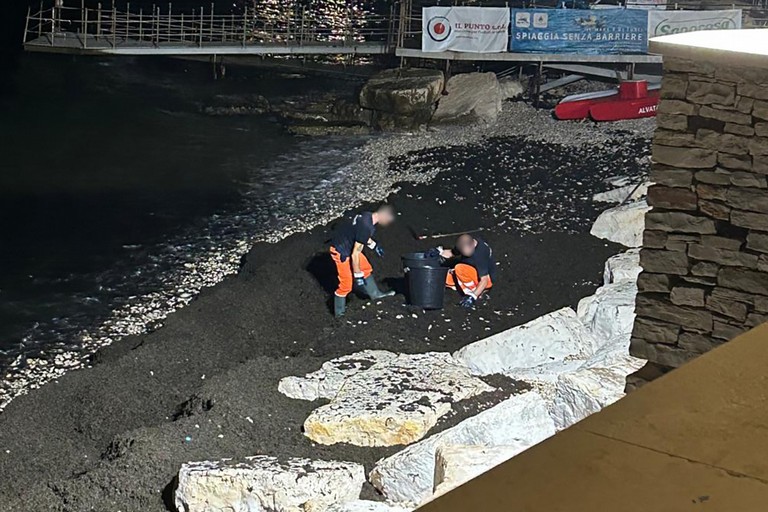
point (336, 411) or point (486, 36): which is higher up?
point (486, 36)

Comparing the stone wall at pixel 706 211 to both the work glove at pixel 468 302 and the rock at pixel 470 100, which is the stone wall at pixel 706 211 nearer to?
the work glove at pixel 468 302

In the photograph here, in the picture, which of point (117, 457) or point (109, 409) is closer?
point (117, 457)

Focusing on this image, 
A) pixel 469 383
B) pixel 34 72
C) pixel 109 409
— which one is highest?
pixel 34 72

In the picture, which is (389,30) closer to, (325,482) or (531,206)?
(531,206)

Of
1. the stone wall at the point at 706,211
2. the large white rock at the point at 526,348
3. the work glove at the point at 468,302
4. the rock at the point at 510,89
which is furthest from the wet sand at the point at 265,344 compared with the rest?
the rock at the point at 510,89

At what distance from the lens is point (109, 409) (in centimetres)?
1188

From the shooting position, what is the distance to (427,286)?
1390 cm

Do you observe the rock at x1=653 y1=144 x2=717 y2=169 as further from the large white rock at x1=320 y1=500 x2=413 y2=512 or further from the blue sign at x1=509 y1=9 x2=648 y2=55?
the blue sign at x1=509 y1=9 x2=648 y2=55

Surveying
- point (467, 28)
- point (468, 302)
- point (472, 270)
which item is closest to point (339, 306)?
point (468, 302)

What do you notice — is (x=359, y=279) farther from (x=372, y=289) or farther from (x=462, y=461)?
(x=462, y=461)

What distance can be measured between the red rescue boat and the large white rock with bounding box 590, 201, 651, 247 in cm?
892

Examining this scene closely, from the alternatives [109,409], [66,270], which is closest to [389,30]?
[66,270]

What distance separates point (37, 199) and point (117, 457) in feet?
43.2

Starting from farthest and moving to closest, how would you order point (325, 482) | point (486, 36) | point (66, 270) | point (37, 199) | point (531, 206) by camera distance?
point (486, 36) < point (37, 199) < point (531, 206) < point (66, 270) < point (325, 482)
